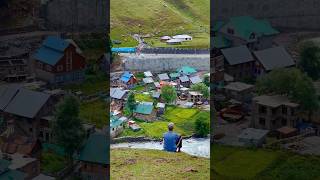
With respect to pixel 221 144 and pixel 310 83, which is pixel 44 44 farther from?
pixel 310 83

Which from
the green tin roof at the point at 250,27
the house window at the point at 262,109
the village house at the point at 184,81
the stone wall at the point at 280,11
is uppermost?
the stone wall at the point at 280,11

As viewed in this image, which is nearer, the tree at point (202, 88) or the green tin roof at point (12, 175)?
the green tin roof at point (12, 175)

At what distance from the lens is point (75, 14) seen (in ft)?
13.3

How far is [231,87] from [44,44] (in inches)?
52.0

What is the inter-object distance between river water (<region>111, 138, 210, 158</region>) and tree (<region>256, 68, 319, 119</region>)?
1.31m

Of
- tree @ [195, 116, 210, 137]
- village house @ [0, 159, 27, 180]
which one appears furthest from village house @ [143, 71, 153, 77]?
village house @ [0, 159, 27, 180]

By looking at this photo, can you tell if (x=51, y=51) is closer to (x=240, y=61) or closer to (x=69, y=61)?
(x=69, y=61)

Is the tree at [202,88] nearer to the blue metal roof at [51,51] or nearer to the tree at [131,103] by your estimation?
the tree at [131,103]

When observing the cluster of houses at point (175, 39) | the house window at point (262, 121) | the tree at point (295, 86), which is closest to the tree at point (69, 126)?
the house window at point (262, 121)

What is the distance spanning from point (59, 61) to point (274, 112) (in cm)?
147

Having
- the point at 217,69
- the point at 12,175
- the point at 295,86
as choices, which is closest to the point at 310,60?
the point at 295,86

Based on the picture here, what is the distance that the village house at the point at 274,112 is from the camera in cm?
386

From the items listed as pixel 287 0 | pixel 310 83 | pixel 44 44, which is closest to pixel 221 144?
pixel 310 83

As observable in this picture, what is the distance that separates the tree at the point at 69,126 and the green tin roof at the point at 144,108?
160 centimetres
